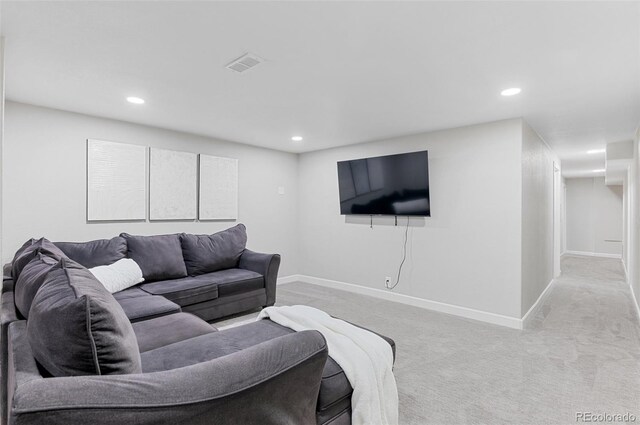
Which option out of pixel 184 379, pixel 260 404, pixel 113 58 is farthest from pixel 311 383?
pixel 113 58

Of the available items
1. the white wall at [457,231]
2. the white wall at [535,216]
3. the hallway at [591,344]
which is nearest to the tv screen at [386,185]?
the white wall at [457,231]

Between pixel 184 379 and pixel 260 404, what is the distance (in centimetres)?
29

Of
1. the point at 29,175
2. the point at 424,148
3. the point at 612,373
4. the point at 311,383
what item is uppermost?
the point at 424,148

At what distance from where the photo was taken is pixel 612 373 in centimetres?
251

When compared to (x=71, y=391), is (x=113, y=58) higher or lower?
higher

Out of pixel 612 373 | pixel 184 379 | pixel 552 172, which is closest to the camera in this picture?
pixel 184 379

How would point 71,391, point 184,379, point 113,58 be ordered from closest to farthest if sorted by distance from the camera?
point 71,391 → point 184,379 → point 113,58

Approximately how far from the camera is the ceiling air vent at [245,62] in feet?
7.26

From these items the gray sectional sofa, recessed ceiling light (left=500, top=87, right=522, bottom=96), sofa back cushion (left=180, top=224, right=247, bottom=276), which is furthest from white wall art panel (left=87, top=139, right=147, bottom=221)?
recessed ceiling light (left=500, top=87, right=522, bottom=96)

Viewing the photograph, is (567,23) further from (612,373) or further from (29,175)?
(29,175)

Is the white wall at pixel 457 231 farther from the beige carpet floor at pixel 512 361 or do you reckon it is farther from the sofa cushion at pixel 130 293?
the sofa cushion at pixel 130 293

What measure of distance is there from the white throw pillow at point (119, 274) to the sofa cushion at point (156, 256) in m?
0.11

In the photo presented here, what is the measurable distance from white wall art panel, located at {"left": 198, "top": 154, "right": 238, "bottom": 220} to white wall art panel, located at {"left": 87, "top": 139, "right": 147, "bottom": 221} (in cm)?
77

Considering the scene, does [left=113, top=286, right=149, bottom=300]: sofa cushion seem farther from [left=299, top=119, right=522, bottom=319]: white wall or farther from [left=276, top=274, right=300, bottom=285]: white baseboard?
[left=299, top=119, right=522, bottom=319]: white wall
